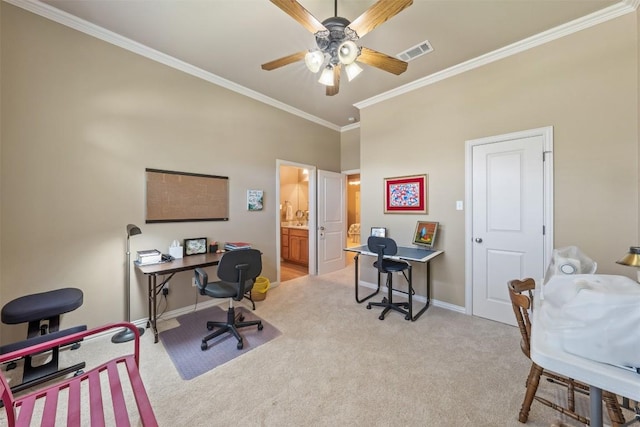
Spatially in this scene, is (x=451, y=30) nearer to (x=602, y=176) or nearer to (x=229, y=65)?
(x=602, y=176)

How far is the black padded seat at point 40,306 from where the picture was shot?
1.80 m

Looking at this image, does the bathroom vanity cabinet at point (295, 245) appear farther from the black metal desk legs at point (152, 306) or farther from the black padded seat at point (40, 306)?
the black padded seat at point (40, 306)

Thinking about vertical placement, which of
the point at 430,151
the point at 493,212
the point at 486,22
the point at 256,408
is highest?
the point at 486,22

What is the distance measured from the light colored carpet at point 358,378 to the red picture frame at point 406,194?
4.83ft

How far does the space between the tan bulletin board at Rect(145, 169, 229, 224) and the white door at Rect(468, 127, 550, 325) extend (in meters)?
3.22

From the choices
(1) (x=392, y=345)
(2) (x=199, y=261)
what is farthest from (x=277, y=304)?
(1) (x=392, y=345)

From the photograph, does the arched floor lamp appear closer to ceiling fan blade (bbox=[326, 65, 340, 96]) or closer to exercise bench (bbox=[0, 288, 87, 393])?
exercise bench (bbox=[0, 288, 87, 393])

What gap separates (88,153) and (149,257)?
3.78ft

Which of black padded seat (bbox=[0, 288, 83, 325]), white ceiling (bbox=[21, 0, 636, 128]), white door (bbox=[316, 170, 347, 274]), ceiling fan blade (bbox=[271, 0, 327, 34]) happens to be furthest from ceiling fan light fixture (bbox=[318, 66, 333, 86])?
black padded seat (bbox=[0, 288, 83, 325])

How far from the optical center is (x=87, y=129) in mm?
2422

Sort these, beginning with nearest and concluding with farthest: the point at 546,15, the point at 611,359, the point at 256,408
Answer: the point at 611,359
the point at 256,408
the point at 546,15

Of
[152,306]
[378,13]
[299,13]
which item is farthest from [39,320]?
[378,13]

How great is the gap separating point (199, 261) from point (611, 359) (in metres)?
2.97

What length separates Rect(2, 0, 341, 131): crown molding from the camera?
2.18 m
